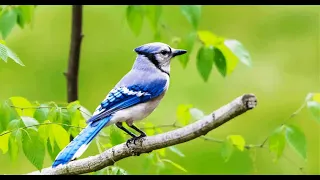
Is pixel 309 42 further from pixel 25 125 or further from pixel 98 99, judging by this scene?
pixel 25 125

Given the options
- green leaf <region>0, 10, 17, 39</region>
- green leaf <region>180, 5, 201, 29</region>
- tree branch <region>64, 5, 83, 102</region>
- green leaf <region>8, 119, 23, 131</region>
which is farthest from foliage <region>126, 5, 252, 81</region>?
green leaf <region>8, 119, 23, 131</region>

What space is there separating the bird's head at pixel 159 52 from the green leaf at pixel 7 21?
0.35m

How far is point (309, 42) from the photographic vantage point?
109 inches

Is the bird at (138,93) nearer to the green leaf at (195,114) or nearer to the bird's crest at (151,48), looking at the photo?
the bird's crest at (151,48)

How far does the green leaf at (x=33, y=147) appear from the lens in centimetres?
98

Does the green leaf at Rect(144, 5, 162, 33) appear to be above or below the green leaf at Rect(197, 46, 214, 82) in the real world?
above

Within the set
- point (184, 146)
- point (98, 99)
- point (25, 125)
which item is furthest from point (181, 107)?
point (184, 146)

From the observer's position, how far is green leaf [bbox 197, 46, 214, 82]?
124 cm

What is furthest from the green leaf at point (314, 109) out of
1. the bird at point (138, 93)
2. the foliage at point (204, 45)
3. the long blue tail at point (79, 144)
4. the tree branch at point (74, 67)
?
the tree branch at point (74, 67)

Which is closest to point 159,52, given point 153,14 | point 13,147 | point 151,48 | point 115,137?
point 151,48

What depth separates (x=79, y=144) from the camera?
2.93 ft

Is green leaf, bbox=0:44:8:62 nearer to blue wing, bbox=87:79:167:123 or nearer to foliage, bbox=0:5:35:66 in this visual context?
blue wing, bbox=87:79:167:123

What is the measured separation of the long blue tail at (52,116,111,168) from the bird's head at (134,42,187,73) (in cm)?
13
